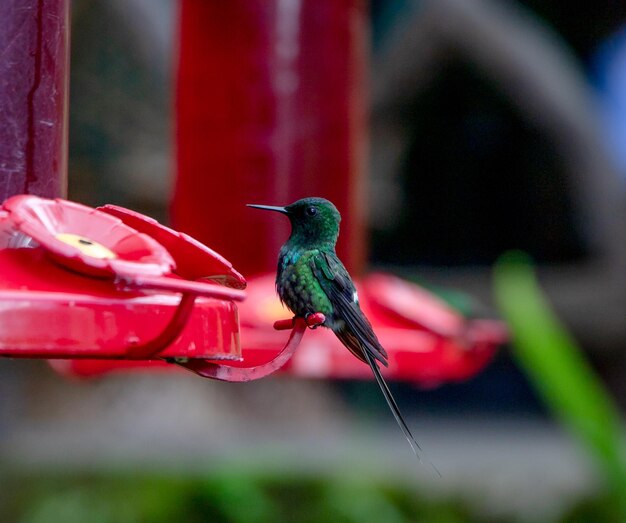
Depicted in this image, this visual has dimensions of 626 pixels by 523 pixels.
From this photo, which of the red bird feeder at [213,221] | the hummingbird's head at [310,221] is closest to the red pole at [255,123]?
the red bird feeder at [213,221]

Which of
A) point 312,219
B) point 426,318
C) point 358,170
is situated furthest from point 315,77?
point 312,219

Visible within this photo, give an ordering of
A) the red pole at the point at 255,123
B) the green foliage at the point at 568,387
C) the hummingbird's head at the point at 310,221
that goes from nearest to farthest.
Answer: the hummingbird's head at the point at 310,221
the red pole at the point at 255,123
the green foliage at the point at 568,387

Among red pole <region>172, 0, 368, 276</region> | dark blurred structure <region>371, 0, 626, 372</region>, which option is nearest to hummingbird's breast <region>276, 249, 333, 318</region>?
red pole <region>172, 0, 368, 276</region>

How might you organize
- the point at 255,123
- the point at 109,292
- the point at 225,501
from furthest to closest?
1. the point at 225,501
2. the point at 255,123
3. the point at 109,292

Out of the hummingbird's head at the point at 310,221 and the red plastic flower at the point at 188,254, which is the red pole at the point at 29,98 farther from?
the hummingbird's head at the point at 310,221

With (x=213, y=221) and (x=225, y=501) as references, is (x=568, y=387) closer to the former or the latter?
(x=213, y=221)

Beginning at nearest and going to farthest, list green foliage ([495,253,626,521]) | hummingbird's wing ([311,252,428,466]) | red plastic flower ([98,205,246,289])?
red plastic flower ([98,205,246,289])
hummingbird's wing ([311,252,428,466])
green foliage ([495,253,626,521])

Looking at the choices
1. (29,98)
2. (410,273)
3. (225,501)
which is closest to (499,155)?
(410,273)

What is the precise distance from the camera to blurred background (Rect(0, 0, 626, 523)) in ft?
14.8

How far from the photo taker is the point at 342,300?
61.8 inches

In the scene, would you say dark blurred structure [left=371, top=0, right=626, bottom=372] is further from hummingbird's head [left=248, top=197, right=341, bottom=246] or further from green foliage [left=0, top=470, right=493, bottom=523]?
hummingbird's head [left=248, top=197, right=341, bottom=246]

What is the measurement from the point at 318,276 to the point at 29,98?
0.49 m

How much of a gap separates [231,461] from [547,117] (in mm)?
2018

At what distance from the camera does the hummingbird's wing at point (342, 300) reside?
5.02ft
